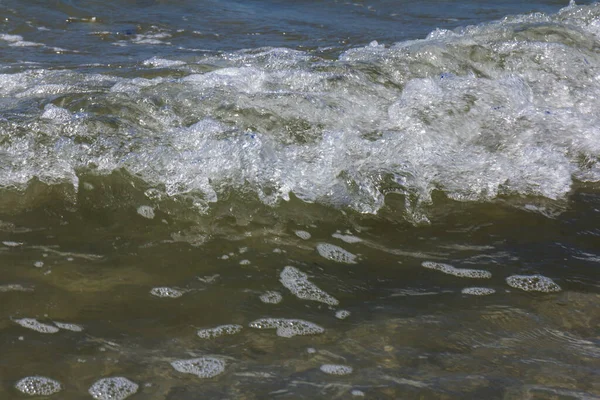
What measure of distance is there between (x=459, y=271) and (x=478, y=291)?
6.8 inches

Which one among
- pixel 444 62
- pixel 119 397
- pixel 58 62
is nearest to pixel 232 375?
pixel 119 397

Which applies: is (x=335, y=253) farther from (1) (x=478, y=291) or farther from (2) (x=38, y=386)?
(2) (x=38, y=386)

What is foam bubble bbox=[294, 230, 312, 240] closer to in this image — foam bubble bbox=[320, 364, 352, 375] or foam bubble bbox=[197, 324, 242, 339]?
foam bubble bbox=[197, 324, 242, 339]

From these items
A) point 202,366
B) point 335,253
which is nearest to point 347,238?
point 335,253

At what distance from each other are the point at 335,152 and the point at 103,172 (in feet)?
3.88

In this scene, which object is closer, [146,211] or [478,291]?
[478,291]

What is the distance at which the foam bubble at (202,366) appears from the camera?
2459mm

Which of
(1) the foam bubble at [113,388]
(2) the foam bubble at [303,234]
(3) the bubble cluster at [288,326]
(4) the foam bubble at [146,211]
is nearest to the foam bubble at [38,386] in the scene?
(1) the foam bubble at [113,388]

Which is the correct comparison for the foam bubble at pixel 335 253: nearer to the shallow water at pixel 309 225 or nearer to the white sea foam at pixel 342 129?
the shallow water at pixel 309 225

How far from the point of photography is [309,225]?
353cm

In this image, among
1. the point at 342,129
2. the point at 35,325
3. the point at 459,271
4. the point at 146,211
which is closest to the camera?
the point at 35,325

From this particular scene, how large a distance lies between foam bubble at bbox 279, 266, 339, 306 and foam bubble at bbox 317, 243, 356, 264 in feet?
0.65

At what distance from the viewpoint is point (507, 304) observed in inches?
116

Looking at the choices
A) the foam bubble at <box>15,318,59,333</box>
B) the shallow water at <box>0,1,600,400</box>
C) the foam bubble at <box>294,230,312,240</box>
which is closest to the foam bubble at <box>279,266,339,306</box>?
the shallow water at <box>0,1,600,400</box>
